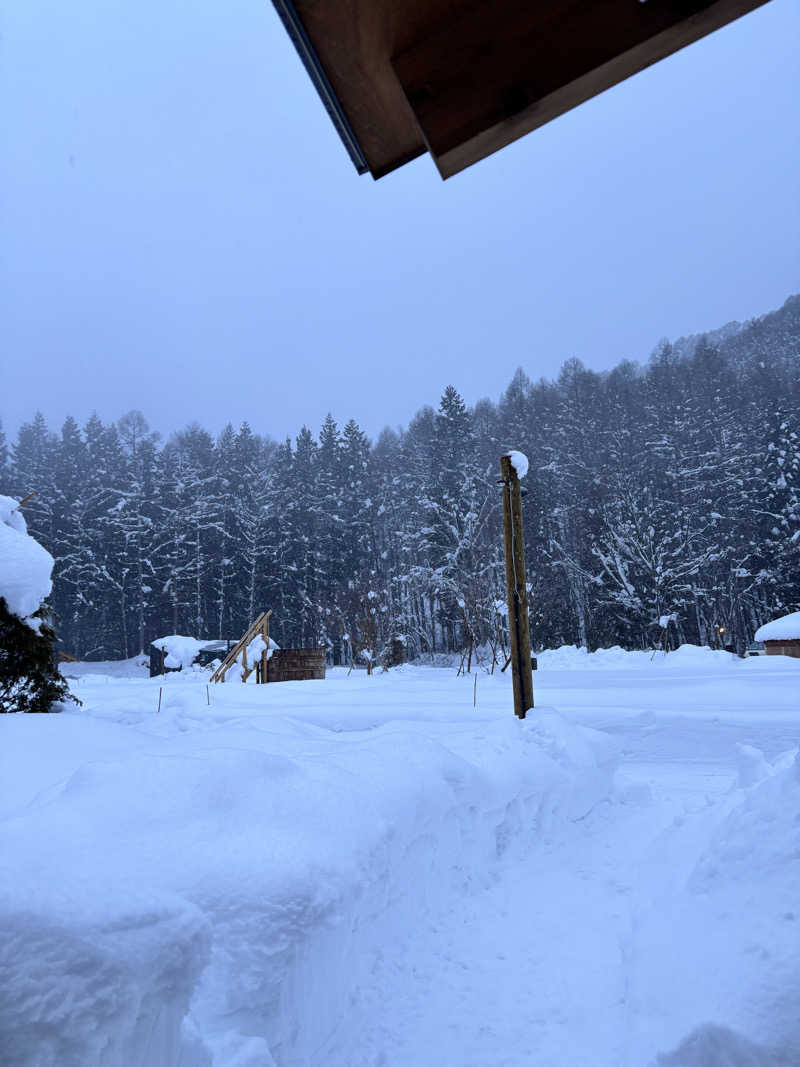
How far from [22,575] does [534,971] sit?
5008 millimetres

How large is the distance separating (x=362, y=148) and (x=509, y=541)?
217 inches

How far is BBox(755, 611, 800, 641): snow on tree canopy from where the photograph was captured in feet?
46.4

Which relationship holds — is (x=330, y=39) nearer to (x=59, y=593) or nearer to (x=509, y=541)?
(x=509, y=541)

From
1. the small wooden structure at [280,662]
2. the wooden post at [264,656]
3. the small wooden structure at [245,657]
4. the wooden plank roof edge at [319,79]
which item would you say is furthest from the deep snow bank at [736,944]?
the small wooden structure at [280,662]

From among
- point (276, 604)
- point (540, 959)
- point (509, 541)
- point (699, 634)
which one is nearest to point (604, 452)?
point (699, 634)

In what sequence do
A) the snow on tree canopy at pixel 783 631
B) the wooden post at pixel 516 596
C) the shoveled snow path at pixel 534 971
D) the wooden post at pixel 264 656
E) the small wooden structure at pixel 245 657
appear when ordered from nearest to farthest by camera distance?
the shoveled snow path at pixel 534 971 < the wooden post at pixel 516 596 < the snow on tree canopy at pixel 783 631 < the small wooden structure at pixel 245 657 < the wooden post at pixel 264 656

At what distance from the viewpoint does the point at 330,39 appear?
1.30m

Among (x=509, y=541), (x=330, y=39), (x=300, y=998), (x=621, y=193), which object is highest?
(x=621, y=193)

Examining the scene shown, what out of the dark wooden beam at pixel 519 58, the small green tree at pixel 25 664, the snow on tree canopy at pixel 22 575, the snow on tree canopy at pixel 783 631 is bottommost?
the snow on tree canopy at pixel 783 631

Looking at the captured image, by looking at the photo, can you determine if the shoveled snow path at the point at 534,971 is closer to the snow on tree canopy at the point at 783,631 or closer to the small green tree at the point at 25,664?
the small green tree at the point at 25,664

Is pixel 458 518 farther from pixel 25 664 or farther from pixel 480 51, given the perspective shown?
pixel 480 51

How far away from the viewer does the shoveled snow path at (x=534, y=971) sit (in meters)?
1.86

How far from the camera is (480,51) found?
1331mm

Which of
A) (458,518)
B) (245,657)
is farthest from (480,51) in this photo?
(458,518)
